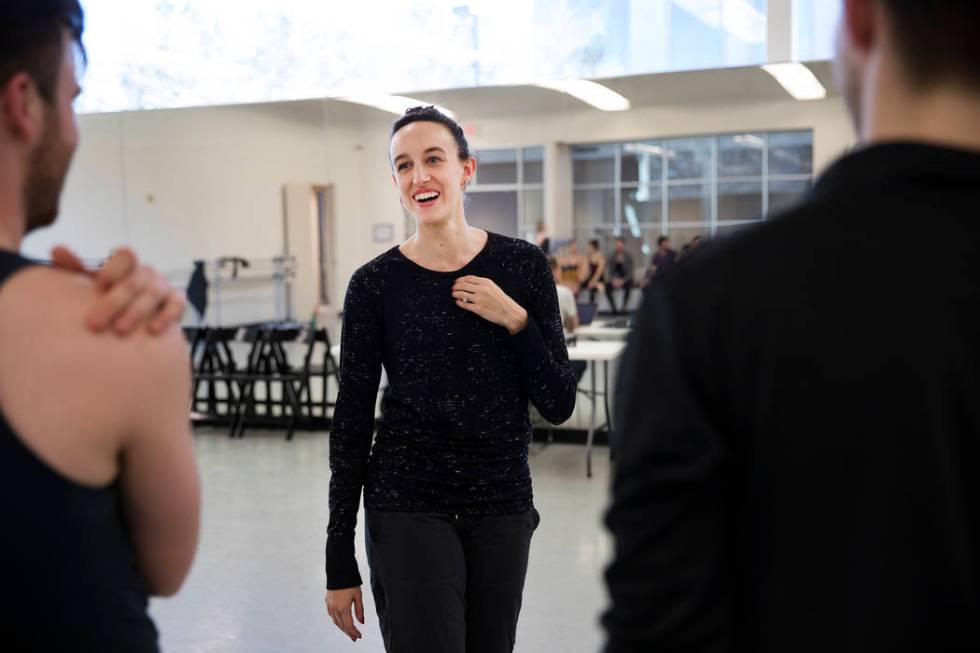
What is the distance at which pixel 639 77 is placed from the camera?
10250 millimetres

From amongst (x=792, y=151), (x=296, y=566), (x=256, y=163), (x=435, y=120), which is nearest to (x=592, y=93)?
(x=792, y=151)

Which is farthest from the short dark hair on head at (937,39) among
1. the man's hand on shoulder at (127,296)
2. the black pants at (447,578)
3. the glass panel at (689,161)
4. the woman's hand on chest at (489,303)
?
the glass panel at (689,161)

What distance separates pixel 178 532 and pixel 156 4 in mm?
11258

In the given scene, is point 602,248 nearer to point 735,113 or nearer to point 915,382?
point 735,113

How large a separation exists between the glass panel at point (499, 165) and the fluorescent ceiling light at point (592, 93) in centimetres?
87

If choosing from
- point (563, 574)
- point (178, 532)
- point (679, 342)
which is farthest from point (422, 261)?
point (563, 574)

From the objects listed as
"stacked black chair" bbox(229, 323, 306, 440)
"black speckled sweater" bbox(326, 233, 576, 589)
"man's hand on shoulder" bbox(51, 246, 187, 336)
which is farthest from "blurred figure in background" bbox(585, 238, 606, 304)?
"man's hand on shoulder" bbox(51, 246, 187, 336)

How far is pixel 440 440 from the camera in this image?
206cm

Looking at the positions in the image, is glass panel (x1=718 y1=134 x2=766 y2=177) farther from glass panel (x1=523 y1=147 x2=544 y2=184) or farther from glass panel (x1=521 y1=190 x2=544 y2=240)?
glass panel (x1=523 y1=147 x2=544 y2=184)

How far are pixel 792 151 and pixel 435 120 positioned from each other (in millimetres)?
10484

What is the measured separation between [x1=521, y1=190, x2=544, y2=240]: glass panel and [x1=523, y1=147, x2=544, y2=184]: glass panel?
0.16 meters

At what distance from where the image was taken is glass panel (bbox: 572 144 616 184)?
11852mm

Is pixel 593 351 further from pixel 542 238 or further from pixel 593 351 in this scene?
pixel 542 238

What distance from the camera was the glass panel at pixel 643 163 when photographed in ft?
44.1
